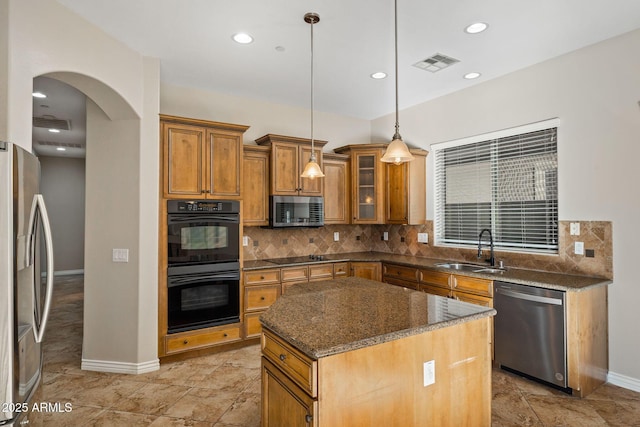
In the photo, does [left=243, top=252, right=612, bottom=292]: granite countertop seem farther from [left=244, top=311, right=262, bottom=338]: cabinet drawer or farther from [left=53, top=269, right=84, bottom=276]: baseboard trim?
[left=53, top=269, right=84, bottom=276]: baseboard trim

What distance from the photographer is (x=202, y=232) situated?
3695mm

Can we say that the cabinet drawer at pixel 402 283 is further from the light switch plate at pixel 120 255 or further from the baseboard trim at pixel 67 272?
the baseboard trim at pixel 67 272

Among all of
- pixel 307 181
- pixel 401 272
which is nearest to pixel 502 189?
pixel 401 272

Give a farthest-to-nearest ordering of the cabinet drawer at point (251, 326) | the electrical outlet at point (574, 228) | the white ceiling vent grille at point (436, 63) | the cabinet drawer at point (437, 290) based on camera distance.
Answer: the cabinet drawer at point (251, 326), the cabinet drawer at point (437, 290), the white ceiling vent grille at point (436, 63), the electrical outlet at point (574, 228)

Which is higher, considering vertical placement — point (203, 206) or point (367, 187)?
point (367, 187)

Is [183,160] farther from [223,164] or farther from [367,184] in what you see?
[367,184]

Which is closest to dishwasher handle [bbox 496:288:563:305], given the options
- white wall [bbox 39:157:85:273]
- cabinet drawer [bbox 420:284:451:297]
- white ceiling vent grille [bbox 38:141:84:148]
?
cabinet drawer [bbox 420:284:451:297]

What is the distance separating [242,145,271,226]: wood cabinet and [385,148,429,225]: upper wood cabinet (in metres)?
1.75

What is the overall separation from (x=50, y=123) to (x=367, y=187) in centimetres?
497

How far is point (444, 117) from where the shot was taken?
4562 mm

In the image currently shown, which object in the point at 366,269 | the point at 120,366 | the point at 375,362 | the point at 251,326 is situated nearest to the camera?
the point at 375,362

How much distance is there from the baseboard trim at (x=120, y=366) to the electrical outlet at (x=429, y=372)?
271cm

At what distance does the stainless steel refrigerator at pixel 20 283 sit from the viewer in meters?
1.60

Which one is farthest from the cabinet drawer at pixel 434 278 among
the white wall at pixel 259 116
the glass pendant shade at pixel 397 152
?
the white wall at pixel 259 116
